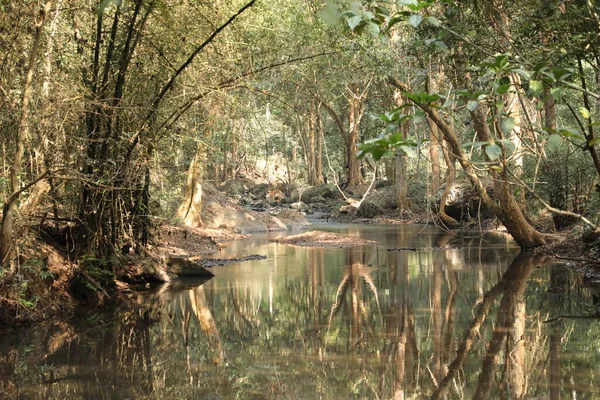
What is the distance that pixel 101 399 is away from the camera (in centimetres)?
461

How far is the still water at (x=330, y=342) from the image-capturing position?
15.7ft

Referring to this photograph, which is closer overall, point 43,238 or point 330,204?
point 43,238

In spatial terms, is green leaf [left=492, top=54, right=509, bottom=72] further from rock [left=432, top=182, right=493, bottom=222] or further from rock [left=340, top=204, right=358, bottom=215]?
rock [left=340, top=204, right=358, bottom=215]

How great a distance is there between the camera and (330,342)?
20.4 feet

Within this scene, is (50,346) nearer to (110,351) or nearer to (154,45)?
(110,351)

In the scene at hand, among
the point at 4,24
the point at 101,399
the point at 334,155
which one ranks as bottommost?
the point at 101,399

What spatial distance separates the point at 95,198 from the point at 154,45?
6.97 feet

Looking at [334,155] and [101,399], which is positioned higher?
[334,155]

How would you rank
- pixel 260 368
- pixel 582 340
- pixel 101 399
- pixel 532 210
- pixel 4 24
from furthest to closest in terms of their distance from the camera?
1. pixel 532 210
2. pixel 4 24
3. pixel 582 340
4. pixel 260 368
5. pixel 101 399

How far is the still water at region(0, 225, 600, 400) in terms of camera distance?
15.7 feet

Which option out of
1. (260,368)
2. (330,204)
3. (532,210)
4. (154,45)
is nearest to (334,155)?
(330,204)

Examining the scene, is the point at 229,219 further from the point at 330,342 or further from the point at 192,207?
the point at 330,342

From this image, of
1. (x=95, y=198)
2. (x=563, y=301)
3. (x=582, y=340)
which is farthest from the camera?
(x=95, y=198)

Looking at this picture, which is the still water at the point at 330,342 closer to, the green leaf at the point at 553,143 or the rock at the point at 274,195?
the green leaf at the point at 553,143
